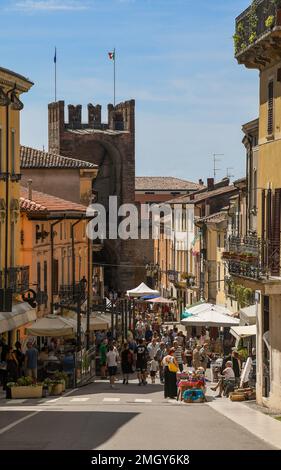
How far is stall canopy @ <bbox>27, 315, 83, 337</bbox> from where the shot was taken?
40.0m

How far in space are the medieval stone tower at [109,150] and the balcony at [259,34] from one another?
286 ft

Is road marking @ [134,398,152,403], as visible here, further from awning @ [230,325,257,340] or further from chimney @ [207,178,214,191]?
chimney @ [207,178,214,191]

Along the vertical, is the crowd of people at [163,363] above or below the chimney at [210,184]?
below

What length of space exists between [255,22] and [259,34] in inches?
13.8

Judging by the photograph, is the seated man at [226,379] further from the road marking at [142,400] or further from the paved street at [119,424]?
the road marking at [142,400]

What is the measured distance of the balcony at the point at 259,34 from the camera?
27188 millimetres

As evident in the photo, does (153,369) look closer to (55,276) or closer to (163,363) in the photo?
(163,363)

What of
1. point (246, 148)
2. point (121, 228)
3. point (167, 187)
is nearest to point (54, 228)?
point (246, 148)

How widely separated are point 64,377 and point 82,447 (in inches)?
637

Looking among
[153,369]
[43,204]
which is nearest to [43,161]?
[43,204]

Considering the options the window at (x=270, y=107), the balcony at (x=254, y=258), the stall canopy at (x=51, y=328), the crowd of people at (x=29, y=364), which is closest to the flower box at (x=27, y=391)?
the crowd of people at (x=29, y=364)

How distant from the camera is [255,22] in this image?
2919 cm

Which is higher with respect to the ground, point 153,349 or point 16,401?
point 153,349

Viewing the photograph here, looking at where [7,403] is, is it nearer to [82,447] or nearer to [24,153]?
[82,447]
